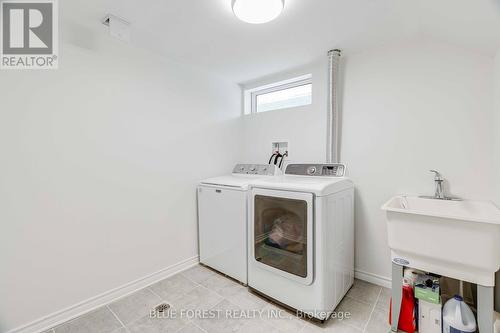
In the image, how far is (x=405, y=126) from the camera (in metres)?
1.83

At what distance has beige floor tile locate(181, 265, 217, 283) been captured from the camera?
2133 mm

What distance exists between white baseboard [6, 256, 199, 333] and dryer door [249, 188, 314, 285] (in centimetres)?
93

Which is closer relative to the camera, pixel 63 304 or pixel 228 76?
pixel 63 304

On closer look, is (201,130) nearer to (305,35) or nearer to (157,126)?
(157,126)

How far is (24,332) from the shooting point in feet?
4.64

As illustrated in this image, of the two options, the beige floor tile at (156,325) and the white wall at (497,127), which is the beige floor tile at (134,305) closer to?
the beige floor tile at (156,325)

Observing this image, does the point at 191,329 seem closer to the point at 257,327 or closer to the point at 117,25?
the point at 257,327

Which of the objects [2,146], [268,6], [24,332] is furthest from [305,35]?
[24,332]

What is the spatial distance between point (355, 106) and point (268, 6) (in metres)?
1.24

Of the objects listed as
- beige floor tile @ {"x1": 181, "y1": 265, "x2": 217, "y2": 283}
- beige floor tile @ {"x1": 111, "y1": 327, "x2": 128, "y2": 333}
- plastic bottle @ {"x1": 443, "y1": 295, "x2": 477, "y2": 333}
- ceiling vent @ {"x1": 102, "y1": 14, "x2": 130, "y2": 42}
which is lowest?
beige floor tile @ {"x1": 111, "y1": 327, "x2": 128, "y2": 333}

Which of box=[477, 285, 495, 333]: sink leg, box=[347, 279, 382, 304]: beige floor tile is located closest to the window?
box=[347, 279, 382, 304]: beige floor tile

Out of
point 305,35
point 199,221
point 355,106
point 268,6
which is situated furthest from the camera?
point 199,221

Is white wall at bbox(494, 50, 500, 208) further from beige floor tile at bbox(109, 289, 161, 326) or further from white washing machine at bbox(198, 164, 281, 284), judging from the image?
beige floor tile at bbox(109, 289, 161, 326)

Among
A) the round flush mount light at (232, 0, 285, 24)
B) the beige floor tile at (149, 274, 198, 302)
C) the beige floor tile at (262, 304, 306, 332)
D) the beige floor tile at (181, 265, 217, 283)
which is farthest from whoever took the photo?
the beige floor tile at (181, 265, 217, 283)
